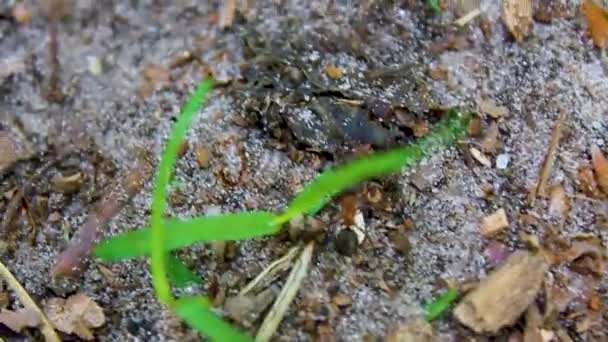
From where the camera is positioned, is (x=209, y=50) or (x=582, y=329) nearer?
(x=582, y=329)

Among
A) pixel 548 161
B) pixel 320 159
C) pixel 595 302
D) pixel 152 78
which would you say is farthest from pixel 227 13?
pixel 595 302

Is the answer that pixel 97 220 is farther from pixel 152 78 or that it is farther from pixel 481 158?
pixel 481 158

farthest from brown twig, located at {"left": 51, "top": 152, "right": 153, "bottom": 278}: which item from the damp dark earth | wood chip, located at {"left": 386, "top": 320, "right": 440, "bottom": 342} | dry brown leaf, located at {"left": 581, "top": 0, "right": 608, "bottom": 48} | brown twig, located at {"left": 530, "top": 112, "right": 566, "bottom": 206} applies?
dry brown leaf, located at {"left": 581, "top": 0, "right": 608, "bottom": 48}

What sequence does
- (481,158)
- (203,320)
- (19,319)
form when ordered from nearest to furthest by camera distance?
(203,320) → (19,319) → (481,158)

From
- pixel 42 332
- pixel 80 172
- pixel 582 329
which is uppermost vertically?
pixel 80 172

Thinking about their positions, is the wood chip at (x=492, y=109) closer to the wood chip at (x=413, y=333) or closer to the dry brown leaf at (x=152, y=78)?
the wood chip at (x=413, y=333)

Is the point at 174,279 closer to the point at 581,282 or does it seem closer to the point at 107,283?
the point at 107,283

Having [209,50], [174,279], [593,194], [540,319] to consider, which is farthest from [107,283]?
[593,194]
